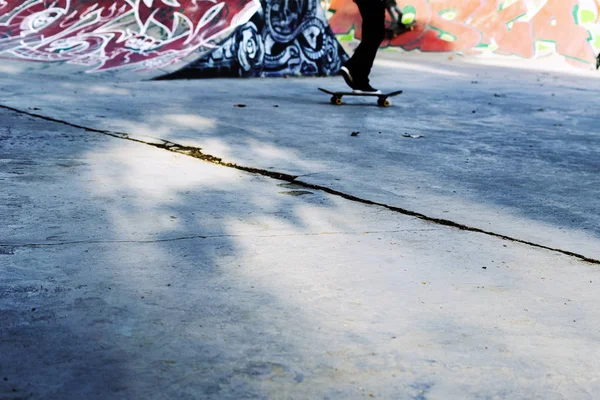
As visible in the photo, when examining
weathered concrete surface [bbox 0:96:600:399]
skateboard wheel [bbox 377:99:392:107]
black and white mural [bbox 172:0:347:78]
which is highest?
black and white mural [bbox 172:0:347:78]

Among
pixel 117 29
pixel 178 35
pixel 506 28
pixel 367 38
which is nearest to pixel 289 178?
pixel 367 38

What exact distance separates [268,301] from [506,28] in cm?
1641

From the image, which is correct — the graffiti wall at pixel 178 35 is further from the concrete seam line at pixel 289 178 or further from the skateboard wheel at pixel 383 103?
the concrete seam line at pixel 289 178

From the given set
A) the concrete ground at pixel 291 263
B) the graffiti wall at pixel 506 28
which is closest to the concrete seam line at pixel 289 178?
the concrete ground at pixel 291 263

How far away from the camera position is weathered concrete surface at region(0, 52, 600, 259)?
380 cm

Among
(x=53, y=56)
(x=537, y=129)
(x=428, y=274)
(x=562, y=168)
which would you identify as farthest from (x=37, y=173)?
(x=53, y=56)

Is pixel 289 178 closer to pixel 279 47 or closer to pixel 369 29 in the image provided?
pixel 369 29

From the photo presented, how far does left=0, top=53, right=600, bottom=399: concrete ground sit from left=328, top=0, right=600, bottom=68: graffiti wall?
11596 mm

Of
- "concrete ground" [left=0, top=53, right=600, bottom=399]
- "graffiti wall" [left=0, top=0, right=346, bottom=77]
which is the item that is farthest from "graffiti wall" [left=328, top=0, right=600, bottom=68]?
"concrete ground" [left=0, top=53, right=600, bottom=399]

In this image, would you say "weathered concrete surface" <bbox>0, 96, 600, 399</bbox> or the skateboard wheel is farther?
the skateboard wheel

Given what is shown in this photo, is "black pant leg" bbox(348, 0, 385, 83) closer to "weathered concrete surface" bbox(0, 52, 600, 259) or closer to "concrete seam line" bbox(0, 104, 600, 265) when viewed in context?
"weathered concrete surface" bbox(0, 52, 600, 259)

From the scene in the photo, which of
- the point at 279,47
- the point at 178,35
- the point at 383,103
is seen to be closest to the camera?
the point at 383,103

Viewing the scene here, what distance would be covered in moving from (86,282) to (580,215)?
231 cm

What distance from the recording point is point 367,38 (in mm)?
7543
